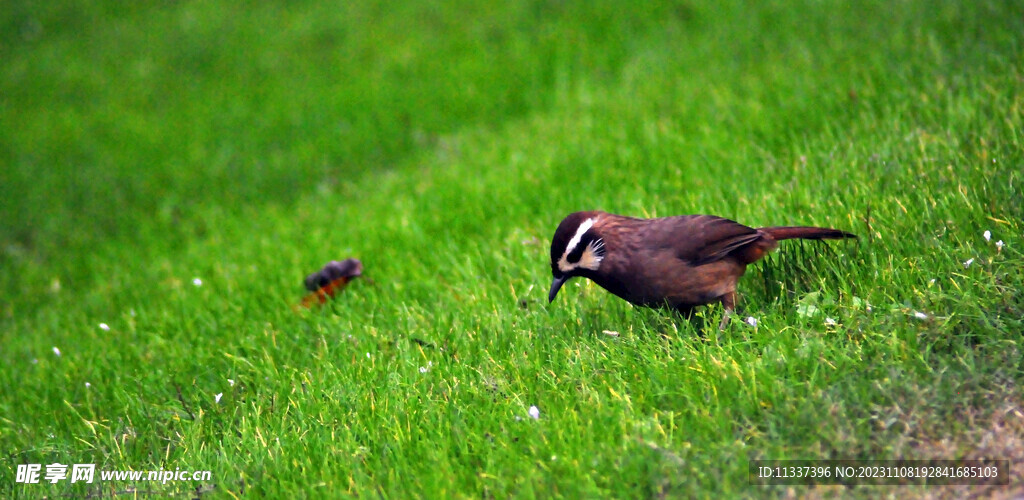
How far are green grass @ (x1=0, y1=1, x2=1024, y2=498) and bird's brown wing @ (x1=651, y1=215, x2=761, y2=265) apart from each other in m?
0.35

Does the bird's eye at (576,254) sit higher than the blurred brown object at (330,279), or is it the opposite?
the bird's eye at (576,254)

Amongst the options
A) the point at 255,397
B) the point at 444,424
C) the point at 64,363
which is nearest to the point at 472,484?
the point at 444,424

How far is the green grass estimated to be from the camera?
3.78m

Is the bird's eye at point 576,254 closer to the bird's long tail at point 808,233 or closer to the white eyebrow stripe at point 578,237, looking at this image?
the white eyebrow stripe at point 578,237

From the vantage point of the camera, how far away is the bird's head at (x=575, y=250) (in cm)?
479

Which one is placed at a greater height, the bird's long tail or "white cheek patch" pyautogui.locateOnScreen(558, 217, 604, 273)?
the bird's long tail

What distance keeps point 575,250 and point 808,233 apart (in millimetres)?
1289

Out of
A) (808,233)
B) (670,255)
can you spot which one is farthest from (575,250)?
(808,233)

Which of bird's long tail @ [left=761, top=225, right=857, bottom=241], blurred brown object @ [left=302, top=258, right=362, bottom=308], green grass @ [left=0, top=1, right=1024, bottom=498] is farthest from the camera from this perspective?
blurred brown object @ [left=302, top=258, right=362, bottom=308]

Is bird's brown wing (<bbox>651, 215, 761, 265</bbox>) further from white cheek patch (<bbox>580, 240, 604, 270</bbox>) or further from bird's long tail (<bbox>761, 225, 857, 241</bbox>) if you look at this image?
white cheek patch (<bbox>580, 240, 604, 270</bbox>)

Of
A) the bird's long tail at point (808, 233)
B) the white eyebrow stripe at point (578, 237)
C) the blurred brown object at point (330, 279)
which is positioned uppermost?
the bird's long tail at point (808, 233)

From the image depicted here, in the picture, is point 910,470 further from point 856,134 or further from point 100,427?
point 100,427

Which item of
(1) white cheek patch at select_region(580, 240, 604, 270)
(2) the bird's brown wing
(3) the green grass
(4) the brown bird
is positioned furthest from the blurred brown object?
(2) the bird's brown wing

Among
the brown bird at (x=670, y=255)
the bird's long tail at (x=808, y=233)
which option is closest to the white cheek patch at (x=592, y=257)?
the brown bird at (x=670, y=255)
